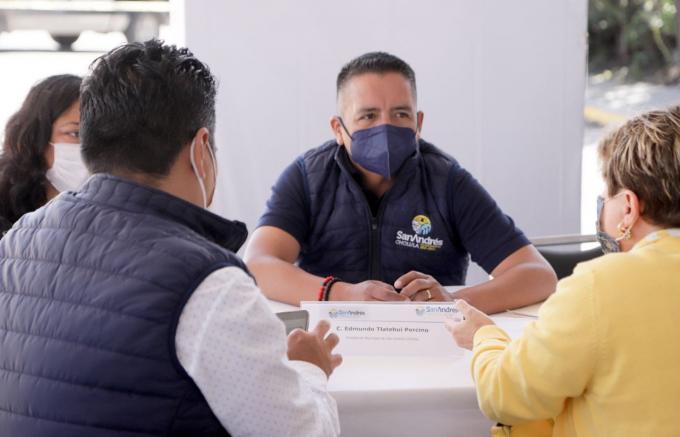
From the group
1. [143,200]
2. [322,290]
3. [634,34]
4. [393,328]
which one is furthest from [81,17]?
[634,34]

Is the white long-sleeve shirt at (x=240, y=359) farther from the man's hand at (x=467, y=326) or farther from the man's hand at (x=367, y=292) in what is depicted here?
the man's hand at (x=367, y=292)

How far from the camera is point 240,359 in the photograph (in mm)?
1376

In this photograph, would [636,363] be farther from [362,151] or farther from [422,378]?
[362,151]

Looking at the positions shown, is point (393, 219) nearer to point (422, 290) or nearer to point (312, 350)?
point (422, 290)

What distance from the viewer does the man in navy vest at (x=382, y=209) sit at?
285 cm

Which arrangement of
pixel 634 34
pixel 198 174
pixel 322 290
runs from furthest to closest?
pixel 634 34
pixel 322 290
pixel 198 174

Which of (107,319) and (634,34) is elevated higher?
(634,34)

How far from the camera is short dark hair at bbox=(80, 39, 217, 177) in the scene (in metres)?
1.52

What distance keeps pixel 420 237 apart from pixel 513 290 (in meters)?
0.41

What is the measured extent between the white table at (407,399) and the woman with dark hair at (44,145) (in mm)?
1179

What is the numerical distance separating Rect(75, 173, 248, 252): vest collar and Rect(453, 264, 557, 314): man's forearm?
1.13 m

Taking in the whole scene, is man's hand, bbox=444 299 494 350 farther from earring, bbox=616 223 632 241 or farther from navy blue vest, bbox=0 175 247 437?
navy blue vest, bbox=0 175 247 437

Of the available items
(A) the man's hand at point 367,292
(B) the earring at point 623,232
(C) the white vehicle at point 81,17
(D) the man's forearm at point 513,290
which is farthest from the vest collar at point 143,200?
(C) the white vehicle at point 81,17

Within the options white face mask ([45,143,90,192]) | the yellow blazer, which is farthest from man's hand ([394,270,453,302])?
white face mask ([45,143,90,192])
